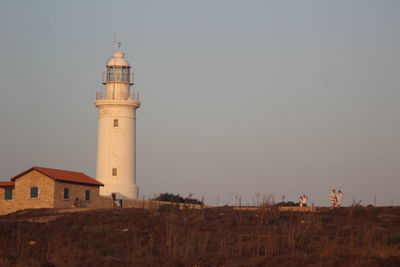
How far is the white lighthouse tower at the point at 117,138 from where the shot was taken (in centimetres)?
5366

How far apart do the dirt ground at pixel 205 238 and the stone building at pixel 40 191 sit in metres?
6.87

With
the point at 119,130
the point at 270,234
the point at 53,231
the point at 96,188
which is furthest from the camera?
the point at 119,130

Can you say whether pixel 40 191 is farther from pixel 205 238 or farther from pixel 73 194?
pixel 205 238

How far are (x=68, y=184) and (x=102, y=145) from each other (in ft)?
28.6

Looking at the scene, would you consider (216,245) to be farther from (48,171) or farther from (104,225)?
(48,171)

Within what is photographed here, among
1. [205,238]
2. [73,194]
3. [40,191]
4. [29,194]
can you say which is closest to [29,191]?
[29,194]

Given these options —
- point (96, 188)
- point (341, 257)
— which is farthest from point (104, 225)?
point (96, 188)

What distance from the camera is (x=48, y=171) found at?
45625 millimetres

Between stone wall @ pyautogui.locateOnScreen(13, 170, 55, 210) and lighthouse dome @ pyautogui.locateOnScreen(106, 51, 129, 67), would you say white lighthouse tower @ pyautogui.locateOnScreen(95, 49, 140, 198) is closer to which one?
lighthouse dome @ pyautogui.locateOnScreen(106, 51, 129, 67)

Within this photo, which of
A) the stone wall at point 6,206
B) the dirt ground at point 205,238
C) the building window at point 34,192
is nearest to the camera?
the dirt ground at point 205,238

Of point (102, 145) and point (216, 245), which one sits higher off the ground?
point (102, 145)

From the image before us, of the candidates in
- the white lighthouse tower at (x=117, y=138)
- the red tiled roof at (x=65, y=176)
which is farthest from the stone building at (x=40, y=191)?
the white lighthouse tower at (x=117, y=138)

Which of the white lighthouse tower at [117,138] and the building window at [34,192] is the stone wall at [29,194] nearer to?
the building window at [34,192]

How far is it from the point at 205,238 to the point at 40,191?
63.1 ft
